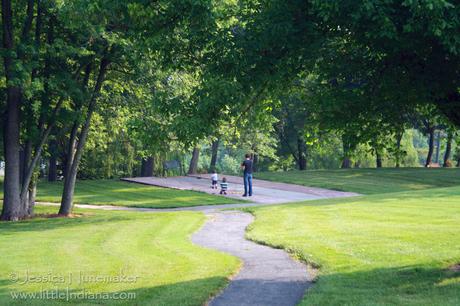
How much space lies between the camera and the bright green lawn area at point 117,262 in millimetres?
9492

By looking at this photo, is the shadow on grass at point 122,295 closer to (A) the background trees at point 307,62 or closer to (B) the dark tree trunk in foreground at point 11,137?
(A) the background trees at point 307,62

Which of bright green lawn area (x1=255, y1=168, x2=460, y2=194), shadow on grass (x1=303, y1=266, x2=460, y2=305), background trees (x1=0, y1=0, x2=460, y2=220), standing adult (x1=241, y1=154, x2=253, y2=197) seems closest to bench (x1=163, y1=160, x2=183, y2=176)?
bright green lawn area (x1=255, y1=168, x2=460, y2=194)

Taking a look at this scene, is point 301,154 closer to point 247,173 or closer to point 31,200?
point 247,173

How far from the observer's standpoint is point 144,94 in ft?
82.1

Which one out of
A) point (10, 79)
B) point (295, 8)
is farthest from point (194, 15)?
point (10, 79)

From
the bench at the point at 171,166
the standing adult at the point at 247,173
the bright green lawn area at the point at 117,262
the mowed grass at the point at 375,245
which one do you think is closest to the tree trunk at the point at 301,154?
the bench at the point at 171,166

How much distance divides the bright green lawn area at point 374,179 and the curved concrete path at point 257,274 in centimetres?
2031

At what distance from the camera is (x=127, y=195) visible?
34.5 m

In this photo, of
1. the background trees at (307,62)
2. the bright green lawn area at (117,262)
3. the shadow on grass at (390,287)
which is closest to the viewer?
the shadow on grass at (390,287)

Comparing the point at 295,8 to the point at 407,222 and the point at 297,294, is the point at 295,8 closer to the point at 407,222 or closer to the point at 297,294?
the point at 297,294

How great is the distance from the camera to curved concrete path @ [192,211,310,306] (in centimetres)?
907

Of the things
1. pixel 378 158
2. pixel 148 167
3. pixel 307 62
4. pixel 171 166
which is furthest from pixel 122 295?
pixel 171 166

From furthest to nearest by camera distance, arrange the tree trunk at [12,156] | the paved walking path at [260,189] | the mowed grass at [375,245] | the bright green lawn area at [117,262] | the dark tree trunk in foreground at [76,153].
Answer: the paved walking path at [260,189] → the dark tree trunk in foreground at [76,153] → the tree trunk at [12,156] → the bright green lawn area at [117,262] → the mowed grass at [375,245]

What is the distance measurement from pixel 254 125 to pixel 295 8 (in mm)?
3068
